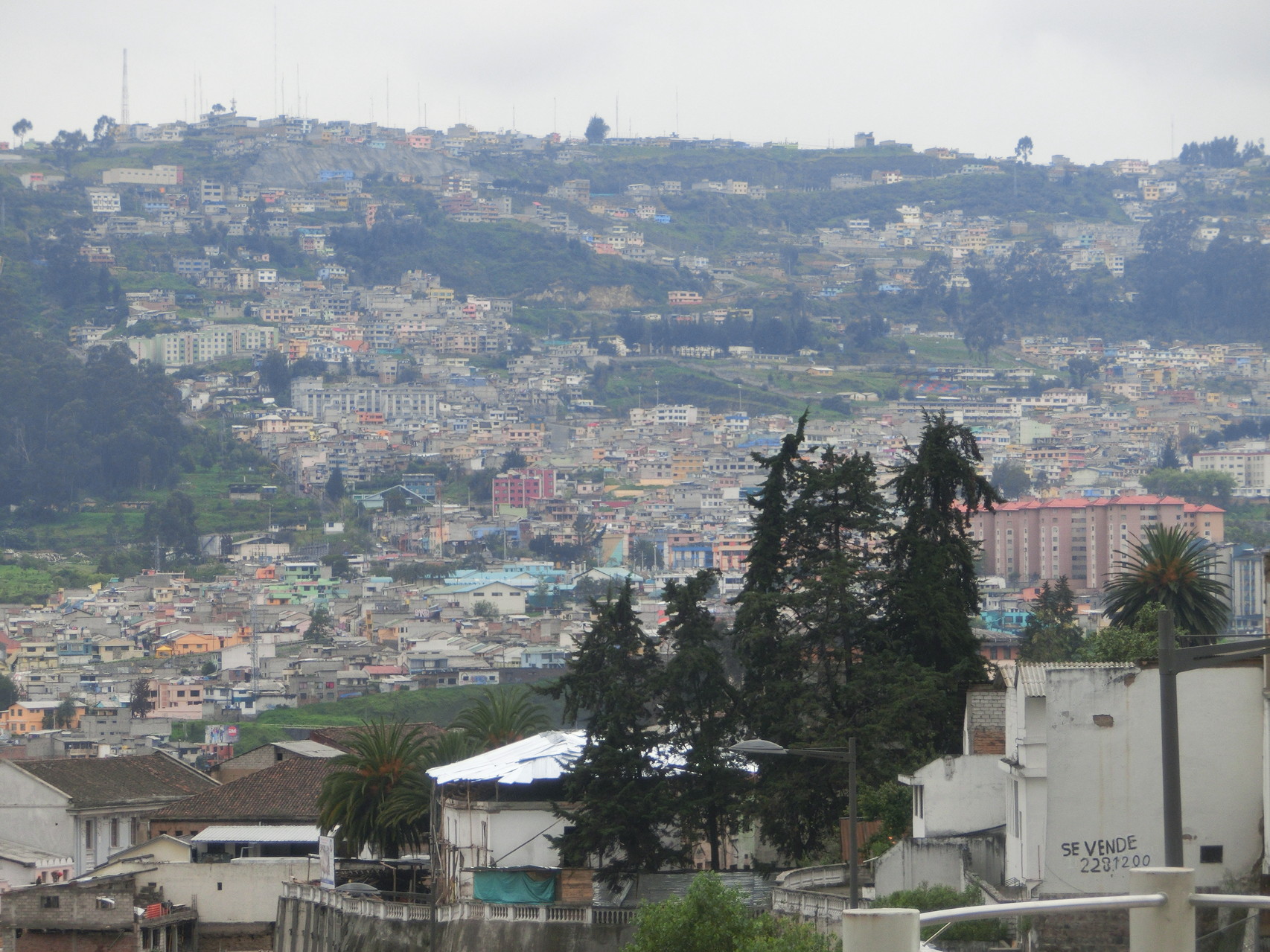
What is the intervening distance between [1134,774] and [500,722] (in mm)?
22326

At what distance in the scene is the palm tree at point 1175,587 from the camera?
36.5m

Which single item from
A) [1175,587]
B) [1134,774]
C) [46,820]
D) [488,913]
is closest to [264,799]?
[46,820]

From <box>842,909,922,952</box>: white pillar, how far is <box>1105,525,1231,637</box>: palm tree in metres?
28.1

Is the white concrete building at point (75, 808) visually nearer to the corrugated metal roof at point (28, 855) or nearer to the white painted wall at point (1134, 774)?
the corrugated metal roof at point (28, 855)

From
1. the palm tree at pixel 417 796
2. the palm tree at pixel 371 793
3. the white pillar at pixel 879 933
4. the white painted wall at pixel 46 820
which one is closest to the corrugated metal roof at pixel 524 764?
the palm tree at pixel 417 796

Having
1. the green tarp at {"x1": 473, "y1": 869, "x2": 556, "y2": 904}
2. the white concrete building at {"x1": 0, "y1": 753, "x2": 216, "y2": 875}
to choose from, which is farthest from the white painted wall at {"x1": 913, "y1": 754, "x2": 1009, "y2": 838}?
the white concrete building at {"x1": 0, "y1": 753, "x2": 216, "y2": 875}

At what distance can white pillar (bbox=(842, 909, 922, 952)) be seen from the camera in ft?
27.9

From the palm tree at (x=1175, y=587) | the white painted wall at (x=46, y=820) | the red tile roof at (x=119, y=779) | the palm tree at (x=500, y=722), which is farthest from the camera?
the red tile roof at (x=119, y=779)

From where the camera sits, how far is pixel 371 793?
1537 inches

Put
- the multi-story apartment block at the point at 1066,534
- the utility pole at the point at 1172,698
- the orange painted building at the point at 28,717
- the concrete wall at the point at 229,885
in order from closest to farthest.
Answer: the utility pole at the point at 1172,698 → the concrete wall at the point at 229,885 → the orange painted building at the point at 28,717 → the multi-story apartment block at the point at 1066,534

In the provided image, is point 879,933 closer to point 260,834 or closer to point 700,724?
point 700,724

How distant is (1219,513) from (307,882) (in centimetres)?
15527

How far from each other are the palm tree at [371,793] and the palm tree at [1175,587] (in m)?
13.4

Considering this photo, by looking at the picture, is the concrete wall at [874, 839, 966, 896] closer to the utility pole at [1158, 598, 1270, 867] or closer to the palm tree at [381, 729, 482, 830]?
the palm tree at [381, 729, 482, 830]
